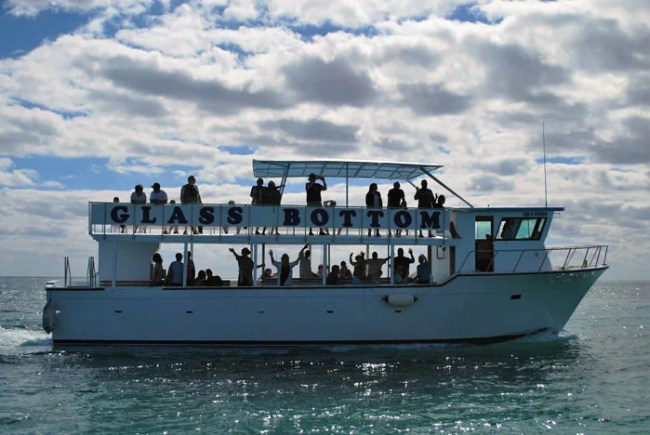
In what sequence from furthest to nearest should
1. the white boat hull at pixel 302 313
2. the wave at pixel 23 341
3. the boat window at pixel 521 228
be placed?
the wave at pixel 23 341 → the boat window at pixel 521 228 → the white boat hull at pixel 302 313

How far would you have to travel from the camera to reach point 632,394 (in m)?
15.5

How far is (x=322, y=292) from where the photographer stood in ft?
65.1

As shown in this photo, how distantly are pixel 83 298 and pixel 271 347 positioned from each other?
5543 mm

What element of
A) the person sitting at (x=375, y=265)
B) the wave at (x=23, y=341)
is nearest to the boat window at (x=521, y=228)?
the person sitting at (x=375, y=265)

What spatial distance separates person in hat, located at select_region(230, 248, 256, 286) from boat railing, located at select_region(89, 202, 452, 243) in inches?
24.5

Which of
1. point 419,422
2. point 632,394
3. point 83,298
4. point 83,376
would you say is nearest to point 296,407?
point 419,422

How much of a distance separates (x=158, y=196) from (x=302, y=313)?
212 inches

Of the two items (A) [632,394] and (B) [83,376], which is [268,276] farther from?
(A) [632,394]

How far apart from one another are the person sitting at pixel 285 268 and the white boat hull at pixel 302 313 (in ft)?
2.46

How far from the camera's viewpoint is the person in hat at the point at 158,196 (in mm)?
20438

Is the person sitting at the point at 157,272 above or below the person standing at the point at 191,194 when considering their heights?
below

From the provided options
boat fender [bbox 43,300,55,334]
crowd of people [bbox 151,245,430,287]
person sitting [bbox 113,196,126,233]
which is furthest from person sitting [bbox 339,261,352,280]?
boat fender [bbox 43,300,55,334]

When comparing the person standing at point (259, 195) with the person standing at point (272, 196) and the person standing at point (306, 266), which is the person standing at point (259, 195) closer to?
the person standing at point (272, 196)

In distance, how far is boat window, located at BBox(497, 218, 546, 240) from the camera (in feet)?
69.5
